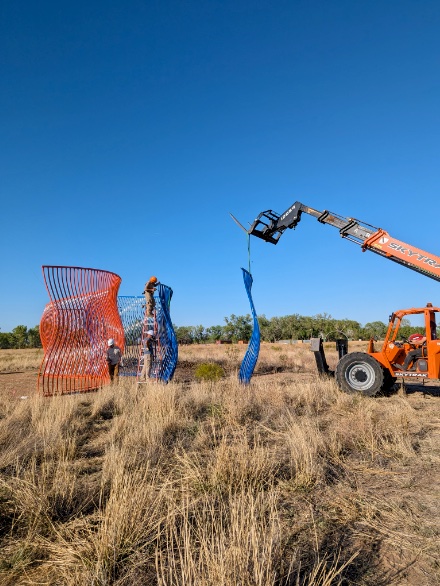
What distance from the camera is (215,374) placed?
40.2ft

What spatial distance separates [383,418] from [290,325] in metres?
71.1

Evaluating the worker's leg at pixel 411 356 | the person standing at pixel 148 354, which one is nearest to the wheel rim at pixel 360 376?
the worker's leg at pixel 411 356

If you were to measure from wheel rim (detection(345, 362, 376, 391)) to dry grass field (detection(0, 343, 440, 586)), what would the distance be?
8.96 ft

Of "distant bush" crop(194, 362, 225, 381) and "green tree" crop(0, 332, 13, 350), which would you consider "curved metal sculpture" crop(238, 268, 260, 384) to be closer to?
"distant bush" crop(194, 362, 225, 381)

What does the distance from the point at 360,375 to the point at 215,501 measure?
7343 mm

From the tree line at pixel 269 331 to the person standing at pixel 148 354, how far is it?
57699 millimetres

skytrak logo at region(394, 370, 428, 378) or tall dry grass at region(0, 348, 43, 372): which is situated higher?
skytrak logo at region(394, 370, 428, 378)

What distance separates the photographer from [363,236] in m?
10.4

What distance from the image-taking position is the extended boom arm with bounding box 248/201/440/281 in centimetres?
941

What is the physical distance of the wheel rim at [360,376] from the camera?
9.52 meters

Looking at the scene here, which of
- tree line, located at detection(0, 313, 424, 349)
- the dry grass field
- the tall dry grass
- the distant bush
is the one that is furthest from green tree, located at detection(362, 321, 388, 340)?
the dry grass field

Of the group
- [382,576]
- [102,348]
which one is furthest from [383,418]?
[102,348]

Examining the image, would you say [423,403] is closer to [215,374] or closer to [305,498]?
[215,374]

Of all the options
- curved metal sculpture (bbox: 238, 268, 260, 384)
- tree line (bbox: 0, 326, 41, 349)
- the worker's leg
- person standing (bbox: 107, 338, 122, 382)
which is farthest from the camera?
tree line (bbox: 0, 326, 41, 349)
